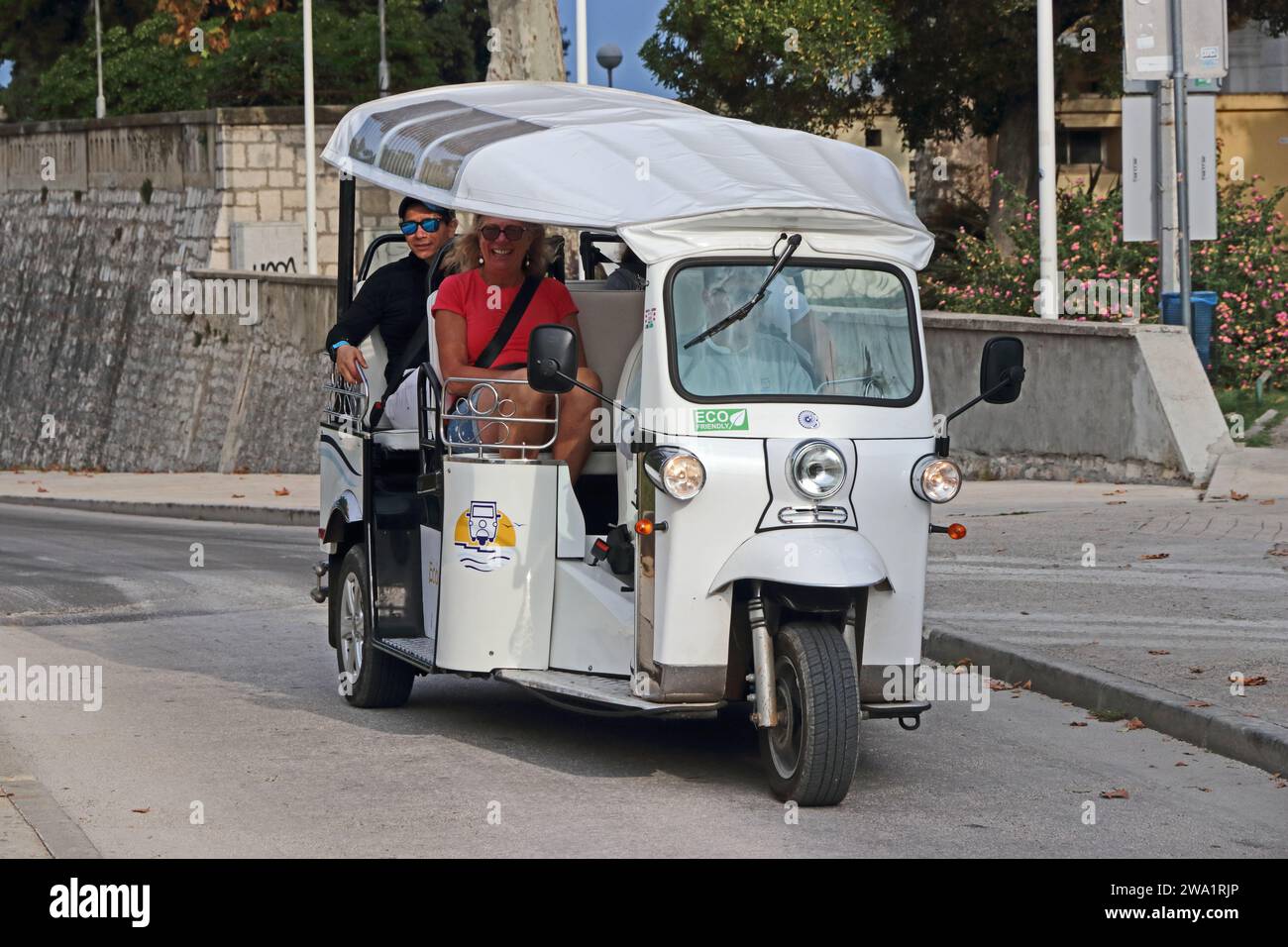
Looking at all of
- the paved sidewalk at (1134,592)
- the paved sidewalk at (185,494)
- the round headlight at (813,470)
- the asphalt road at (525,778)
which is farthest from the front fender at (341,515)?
the paved sidewalk at (185,494)

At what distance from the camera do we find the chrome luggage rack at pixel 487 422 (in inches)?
346

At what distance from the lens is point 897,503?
796cm

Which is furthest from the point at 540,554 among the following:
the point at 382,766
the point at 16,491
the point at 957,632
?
the point at 16,491

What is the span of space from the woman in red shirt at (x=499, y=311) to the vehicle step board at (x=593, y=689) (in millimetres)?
985

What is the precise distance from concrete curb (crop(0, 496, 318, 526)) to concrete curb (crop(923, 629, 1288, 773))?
38.3 feet

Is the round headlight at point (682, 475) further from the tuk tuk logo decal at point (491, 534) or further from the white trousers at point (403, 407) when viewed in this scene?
the white trousers at point (403, 407)

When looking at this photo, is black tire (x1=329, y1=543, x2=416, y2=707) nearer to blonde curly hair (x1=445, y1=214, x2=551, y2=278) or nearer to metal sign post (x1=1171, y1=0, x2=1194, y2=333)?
blonde curly hair (x1=445, y1=214, x2=551, y2=278)

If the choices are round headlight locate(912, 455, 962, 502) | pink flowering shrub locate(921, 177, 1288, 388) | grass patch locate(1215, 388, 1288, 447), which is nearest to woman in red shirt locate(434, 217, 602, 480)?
round headlight locate(912, 455, 962, 502)

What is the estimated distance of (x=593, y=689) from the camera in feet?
27.1

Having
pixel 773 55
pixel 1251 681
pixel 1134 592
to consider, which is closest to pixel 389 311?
pixel 1251 681

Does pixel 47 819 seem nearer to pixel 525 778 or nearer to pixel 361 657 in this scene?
pixel 525 778

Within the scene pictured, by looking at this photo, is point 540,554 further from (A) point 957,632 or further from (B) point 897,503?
(A) point 957,632
